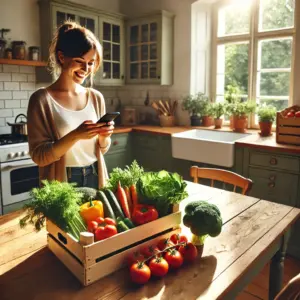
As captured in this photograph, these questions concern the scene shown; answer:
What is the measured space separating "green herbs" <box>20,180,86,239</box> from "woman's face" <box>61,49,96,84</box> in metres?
0.70

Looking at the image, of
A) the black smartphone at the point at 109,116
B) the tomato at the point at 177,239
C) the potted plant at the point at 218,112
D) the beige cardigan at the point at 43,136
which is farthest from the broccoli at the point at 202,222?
the potted plant at the point at 218,112

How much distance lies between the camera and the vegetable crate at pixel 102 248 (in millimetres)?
973

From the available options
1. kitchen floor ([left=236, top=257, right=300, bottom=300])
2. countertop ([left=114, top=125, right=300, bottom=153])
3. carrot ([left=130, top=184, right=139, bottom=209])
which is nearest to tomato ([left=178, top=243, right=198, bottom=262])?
carrot ([left=130, top=184, right=139, bottom=209])

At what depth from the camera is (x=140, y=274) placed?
0.96 metres

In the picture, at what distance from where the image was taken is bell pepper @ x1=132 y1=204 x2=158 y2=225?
3.71 ft

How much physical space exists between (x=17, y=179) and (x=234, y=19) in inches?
113

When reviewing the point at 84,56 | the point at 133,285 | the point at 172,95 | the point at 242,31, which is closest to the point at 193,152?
the point at 172,95

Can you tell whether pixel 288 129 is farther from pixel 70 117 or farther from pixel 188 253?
pixel 188 253

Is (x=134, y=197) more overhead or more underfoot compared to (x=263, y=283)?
more overhead

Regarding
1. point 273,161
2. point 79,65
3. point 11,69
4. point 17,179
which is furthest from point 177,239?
point 11,69

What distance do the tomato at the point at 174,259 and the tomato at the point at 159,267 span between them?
0.04 meters

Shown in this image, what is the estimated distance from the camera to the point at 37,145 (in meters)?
1.54

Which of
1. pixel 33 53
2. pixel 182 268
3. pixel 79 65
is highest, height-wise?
pixel 33 53

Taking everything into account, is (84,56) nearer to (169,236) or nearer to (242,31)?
(169,236)
